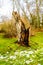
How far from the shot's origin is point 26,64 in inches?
142

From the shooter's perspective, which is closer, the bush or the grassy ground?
the grassy ground

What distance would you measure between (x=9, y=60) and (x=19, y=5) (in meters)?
4.72

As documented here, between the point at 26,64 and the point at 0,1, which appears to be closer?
the point at 26,64

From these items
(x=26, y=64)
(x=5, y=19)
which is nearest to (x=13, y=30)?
(x=5, y=19)

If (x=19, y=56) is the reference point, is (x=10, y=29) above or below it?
above

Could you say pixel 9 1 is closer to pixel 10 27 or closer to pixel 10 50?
pixel 10 27

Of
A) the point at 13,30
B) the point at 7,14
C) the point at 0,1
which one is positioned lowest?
the point at 13,30

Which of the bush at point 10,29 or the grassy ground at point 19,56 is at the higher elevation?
the bush at point 10,29

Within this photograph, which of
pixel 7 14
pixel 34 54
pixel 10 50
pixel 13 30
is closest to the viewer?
pixel 34 54

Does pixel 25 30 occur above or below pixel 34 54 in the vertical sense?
above

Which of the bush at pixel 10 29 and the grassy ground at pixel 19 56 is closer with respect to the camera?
the grassy ground at pixel 19 56

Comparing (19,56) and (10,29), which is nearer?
(19,56)

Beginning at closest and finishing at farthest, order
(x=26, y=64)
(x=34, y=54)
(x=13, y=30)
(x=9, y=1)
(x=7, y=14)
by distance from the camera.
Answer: (x=26, y=64) < (x=34, y=54) < (x=13, y=30) < (x=7, y=14) < (x=9, y=1)

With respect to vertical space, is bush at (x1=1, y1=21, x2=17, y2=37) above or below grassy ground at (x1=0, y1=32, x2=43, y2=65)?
above
